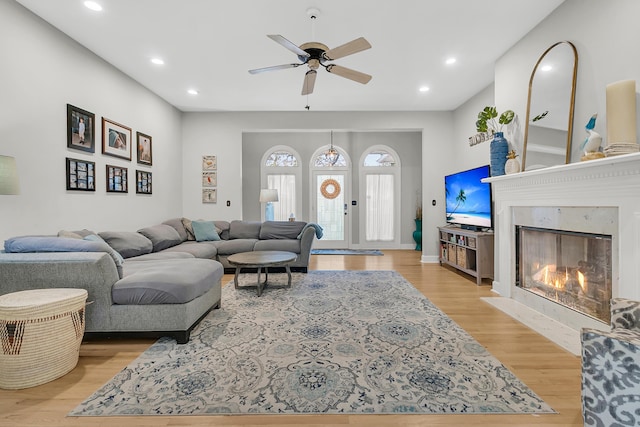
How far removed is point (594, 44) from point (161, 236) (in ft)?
16.8

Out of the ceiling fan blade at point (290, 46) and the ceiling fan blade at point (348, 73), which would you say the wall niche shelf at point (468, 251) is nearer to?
the ceiling fan blade at point (348, 73)

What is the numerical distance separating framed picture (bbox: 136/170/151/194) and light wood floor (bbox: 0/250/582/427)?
2.82m

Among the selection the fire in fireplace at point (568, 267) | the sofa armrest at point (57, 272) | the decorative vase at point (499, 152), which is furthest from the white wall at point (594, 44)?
the sofa armrest at point (57, 272)

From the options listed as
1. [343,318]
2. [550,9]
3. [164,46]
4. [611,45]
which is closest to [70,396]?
[343,318]

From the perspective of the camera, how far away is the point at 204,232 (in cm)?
509

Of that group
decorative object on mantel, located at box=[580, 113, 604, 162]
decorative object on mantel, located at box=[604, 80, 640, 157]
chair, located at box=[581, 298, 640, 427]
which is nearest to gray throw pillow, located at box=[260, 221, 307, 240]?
decorative object on mantel, located at box=[580, 113, 604, 162]

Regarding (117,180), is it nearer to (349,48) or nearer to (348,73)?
(348,73)

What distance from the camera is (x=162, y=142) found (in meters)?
5.29

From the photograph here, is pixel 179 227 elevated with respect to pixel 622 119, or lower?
lower

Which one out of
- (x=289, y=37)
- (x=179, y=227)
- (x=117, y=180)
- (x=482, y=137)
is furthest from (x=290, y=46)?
(x=179, y=227)

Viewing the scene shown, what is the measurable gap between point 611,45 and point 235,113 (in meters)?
5.32

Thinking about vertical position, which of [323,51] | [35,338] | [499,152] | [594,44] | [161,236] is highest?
[323,51]

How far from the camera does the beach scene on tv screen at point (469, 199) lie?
13.8 feet

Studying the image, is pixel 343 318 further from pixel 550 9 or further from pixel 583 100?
pixel 550 9
